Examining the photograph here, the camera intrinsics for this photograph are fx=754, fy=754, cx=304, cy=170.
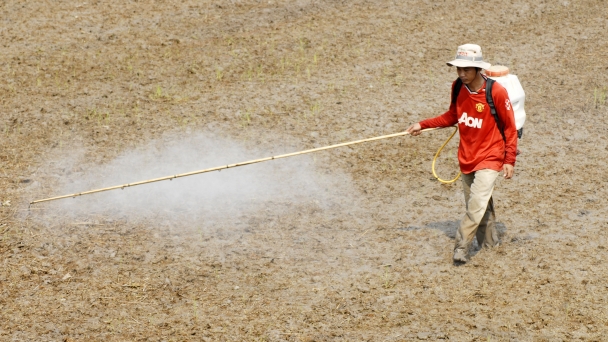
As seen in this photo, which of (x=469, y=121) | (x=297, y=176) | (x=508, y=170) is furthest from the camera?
(x=297, y=176)

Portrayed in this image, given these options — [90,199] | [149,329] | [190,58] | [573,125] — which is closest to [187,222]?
[90,199]

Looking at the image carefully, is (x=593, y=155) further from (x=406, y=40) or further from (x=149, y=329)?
(x=149, y=329)

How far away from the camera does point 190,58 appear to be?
39.2 feet

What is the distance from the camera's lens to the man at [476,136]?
21.6 feet

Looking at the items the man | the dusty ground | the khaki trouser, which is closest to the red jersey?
the man

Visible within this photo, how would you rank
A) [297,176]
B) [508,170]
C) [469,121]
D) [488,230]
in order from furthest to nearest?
1. [297,176]
2. [488,230]
3. [469,121]
4. [508,170]

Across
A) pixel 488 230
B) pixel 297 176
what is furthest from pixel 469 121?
pixel 297 176

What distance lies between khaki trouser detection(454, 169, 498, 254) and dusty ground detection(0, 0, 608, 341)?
0.77 feet

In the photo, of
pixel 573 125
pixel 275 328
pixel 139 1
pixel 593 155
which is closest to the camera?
pixel 275 328

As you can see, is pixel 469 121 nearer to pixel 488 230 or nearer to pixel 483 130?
pixel 483 130

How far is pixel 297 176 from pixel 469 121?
2775 mm

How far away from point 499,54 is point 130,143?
6197 millimetres

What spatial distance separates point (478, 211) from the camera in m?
6.86

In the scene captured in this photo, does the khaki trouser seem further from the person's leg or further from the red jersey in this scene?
the red jersey
